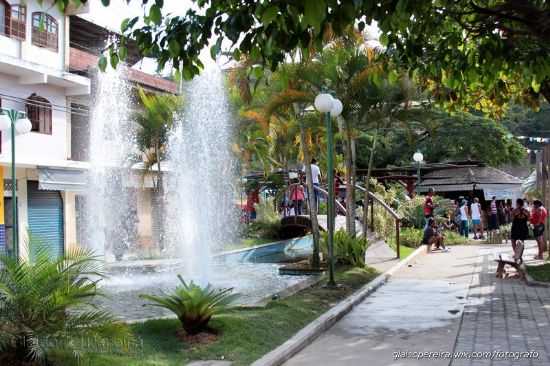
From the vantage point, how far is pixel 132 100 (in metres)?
23.8

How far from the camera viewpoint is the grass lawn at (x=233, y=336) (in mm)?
6039

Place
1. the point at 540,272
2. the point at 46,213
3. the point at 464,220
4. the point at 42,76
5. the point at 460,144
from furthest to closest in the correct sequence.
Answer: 1. the point at 460,144
2. the point at 464,220
3. the point at 46,213
4. the point at 42,76
5. the point at 540,272

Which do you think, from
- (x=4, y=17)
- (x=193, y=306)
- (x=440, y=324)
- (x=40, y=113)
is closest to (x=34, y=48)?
(x=4, y=17)

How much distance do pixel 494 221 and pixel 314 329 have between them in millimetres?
19765

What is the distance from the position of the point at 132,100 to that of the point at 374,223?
10103 millimetres

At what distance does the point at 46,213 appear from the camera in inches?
858

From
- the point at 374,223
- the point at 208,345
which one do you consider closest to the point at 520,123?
the point at 374,223

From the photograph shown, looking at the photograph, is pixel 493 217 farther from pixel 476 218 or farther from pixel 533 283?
pixel 533 283

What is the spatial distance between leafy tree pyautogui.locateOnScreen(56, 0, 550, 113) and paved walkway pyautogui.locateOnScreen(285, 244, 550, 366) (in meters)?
3.26

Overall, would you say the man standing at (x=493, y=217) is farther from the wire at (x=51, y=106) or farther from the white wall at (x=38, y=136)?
the white wall at (x=38, y=136)

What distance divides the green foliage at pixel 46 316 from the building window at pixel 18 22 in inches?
612

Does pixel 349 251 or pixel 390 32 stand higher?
pixel 390 32

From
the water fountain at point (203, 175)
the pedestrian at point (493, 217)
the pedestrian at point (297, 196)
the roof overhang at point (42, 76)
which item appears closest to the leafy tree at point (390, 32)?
A: the water fountain at point (203, 175)

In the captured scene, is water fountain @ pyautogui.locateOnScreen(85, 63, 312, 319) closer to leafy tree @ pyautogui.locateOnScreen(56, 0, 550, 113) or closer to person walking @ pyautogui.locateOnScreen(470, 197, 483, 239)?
leafy tree @ pyautogui.locateOnScreen(56, 0, 550, 113)
